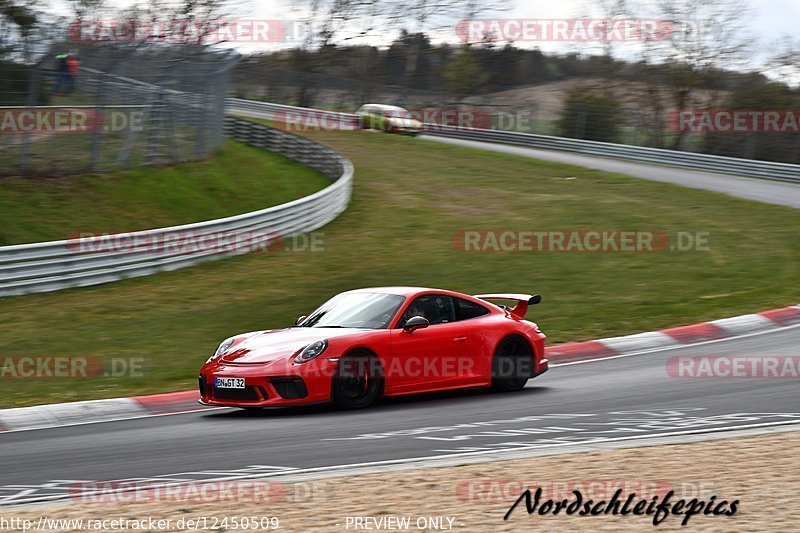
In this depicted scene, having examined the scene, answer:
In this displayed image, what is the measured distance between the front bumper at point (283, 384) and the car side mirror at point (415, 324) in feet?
3.00

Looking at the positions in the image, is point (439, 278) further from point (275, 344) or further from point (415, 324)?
point (275, 344)

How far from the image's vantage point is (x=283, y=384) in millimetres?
9625

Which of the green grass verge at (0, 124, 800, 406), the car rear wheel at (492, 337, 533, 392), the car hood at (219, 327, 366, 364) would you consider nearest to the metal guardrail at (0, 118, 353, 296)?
the green grass verge at (0, 124, 800, 406)

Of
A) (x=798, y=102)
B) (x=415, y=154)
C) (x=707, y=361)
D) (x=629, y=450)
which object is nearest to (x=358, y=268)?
(x=707, y=361)

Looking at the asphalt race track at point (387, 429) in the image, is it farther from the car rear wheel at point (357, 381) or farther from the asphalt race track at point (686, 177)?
the asphalt race track at point (686, 177)

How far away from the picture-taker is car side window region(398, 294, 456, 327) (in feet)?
35.0

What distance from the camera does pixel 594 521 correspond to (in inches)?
221

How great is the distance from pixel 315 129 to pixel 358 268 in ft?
90.9

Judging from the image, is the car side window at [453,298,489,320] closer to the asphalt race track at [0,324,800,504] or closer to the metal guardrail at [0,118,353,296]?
→ the asphalt race track at [0,324,800,504]

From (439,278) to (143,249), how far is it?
207 inches

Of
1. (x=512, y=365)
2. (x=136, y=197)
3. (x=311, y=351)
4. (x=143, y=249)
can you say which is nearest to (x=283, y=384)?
(x=311, y=351)

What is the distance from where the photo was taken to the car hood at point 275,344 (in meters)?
9.81

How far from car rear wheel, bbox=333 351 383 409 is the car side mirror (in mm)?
489

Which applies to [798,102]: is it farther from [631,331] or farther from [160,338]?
[160,338]
